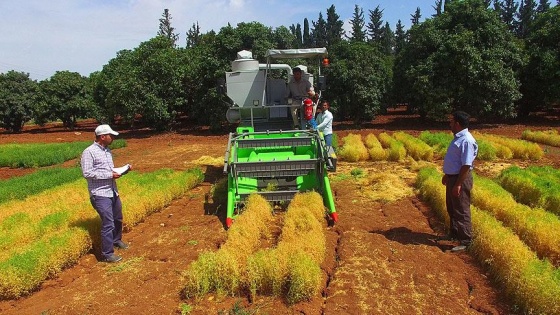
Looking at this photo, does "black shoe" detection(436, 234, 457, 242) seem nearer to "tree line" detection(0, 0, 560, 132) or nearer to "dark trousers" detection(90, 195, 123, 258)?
"dark trousers" detection(90, 195, 123, 258)

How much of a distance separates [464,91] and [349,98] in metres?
6.12

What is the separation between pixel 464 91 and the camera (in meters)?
19.0

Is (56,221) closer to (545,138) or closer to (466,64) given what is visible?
(545,138)

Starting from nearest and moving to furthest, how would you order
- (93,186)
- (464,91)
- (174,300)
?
(174,300), (93,186), (464,91)

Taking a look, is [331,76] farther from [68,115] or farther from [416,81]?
[68,115]

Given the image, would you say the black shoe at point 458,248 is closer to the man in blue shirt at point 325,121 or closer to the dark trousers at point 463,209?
the dark trousers at point 463,209

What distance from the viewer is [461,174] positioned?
541 centimetres

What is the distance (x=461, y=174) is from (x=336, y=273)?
2.14m

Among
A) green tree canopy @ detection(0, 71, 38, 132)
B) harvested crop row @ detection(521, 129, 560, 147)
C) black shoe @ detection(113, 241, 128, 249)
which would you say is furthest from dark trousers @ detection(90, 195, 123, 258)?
green tree canopy @ detection(0, 71, 38, 132)

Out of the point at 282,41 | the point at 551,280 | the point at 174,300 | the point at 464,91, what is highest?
the point at 282,41

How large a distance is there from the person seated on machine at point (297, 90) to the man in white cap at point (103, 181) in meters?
4.28

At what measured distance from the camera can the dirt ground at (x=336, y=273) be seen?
14.2 feet

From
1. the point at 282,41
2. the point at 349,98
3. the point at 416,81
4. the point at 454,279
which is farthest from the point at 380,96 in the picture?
the point at 454,279

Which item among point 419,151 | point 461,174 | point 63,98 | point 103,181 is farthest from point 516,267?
point 63,98
